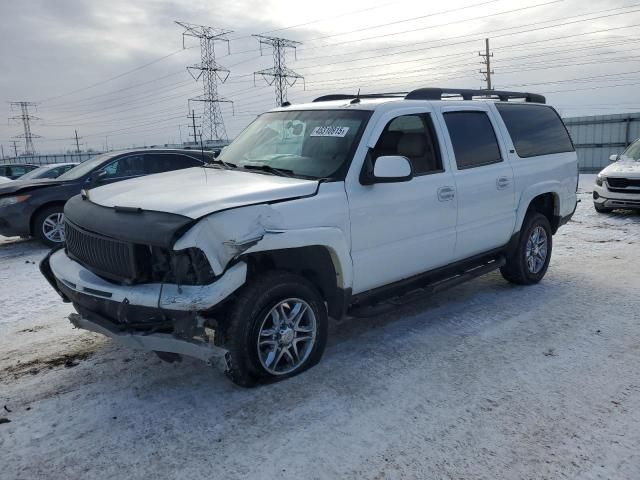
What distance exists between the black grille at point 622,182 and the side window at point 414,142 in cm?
769

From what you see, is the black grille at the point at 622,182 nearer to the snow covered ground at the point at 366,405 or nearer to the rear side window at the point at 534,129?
the rear side window at the point at 534,129

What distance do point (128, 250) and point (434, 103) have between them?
3.06 m

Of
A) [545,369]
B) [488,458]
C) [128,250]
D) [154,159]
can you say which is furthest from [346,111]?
[154,159]

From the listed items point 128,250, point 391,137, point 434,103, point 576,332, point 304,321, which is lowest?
point 576,332

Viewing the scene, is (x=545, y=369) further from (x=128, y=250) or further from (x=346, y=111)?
(x=128, y=250)

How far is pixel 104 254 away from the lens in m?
3.46

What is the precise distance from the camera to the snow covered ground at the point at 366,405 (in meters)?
2.85

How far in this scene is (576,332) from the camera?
183 inches

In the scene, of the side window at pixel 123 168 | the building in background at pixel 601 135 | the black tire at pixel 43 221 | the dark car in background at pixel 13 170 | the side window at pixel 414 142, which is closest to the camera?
the side window at pixel 414 142

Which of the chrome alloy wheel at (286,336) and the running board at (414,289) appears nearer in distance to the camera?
the chrome alloy wheel at (286,336)

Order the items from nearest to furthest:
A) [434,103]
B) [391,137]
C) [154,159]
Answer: [391,137]
[434,103]
[154,159]

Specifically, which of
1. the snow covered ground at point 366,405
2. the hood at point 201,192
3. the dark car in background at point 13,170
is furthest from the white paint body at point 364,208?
the dark car in background at point 13,170

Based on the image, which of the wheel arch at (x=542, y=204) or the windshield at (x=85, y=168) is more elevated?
the windshield at (x=85, y=168)

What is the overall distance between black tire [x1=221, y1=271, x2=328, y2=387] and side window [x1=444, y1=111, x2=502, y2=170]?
86.0 inches
